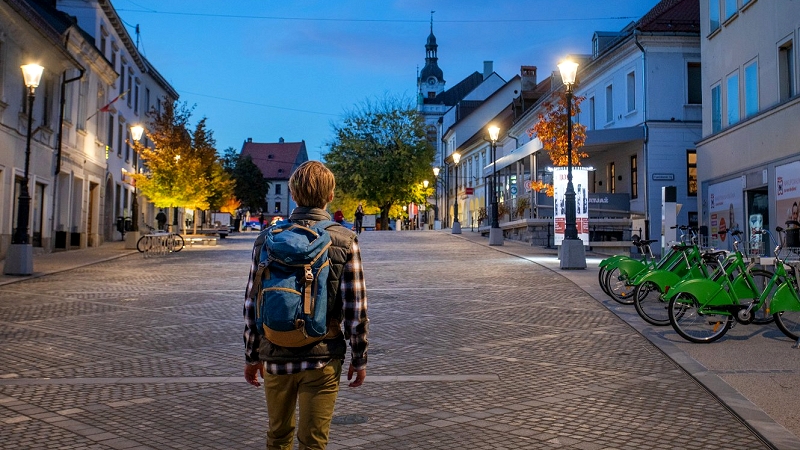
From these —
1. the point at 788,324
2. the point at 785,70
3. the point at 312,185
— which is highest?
the point at 785,70

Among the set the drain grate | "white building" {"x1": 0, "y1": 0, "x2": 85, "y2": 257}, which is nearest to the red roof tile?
"white building" {"x1": 0, "y1": 0, "x2": 85, "y2": 257}

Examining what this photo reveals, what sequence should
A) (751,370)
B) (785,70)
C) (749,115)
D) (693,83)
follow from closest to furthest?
(751,370)
(785,70)
(749,115)
(693,83)

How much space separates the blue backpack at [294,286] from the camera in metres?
3.01

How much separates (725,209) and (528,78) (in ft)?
123

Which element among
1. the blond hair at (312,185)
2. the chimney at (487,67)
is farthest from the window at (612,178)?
the chimney at (487,67)

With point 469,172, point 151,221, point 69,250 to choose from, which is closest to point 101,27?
point 69,250

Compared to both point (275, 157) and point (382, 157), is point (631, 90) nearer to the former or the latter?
point (382, 157)

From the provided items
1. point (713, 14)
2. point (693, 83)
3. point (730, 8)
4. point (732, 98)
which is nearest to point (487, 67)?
point (693, 83)

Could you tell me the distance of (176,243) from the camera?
1168 inches

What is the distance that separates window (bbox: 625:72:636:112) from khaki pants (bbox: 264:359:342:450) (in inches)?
1236

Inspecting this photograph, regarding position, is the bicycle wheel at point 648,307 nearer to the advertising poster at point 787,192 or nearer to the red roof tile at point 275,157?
the advertising poster at point 787,192

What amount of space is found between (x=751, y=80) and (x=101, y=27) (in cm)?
2741

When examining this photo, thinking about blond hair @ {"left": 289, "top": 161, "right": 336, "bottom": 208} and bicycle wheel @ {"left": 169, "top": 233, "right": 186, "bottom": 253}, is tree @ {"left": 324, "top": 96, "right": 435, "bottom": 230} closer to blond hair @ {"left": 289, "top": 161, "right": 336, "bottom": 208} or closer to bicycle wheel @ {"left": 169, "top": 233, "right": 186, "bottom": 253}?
bicycle wheel @ {"left": 169, "top": 233, "right": 186, "bottom": 253}

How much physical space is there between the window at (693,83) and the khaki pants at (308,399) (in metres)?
31.1
